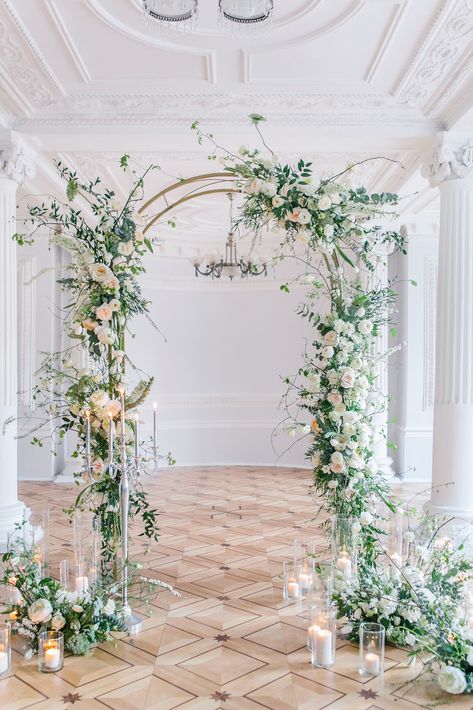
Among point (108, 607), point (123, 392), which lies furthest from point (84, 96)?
point (108, 607)

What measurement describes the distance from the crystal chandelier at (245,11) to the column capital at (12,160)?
2704mm

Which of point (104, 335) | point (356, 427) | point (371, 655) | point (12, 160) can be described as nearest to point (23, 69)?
point (12, 160)

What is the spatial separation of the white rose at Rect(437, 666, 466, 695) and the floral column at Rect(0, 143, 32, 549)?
3515 mm

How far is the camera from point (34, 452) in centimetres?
891

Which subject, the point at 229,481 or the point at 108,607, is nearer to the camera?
the point at 108,607

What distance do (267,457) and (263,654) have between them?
23.5 feet

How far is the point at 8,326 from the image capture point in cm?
536

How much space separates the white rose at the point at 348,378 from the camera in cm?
417

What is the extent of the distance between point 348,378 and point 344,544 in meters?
1.08

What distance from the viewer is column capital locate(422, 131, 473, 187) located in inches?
207

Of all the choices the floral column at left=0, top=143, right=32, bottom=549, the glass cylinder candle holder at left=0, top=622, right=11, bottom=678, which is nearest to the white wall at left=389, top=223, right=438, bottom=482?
the floral column at left=0, top=143, right=32, bottom=549

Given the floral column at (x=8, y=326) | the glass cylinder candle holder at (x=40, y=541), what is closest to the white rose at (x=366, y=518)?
the glass cylinder candle holder at (x=40, y=541)

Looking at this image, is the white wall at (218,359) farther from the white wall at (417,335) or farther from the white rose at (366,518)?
the white rose at (366,518)

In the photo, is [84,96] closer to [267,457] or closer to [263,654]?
[263,654]
